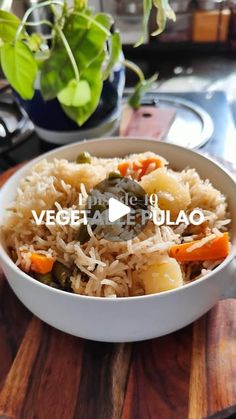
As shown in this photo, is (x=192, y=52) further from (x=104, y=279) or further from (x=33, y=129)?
(x=104, y=279)

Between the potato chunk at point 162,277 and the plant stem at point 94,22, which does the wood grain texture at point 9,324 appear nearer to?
the potato chunk at point 162,277

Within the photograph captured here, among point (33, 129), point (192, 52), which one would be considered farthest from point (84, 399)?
point (192, 52)

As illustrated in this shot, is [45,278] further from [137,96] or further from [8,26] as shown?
[137,96]

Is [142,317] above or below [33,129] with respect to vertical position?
above

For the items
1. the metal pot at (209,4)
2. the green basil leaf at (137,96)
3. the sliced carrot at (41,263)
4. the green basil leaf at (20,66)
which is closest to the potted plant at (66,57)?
the green basil leaf at (20,66)

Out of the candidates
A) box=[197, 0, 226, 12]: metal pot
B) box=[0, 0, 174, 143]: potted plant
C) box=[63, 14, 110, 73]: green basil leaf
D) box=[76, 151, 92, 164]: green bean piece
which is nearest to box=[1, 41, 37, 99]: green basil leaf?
box=[0, 0, 174, 143]: potted plant

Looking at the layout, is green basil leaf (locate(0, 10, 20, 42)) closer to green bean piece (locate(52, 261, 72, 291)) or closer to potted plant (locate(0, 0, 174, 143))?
potted plant (locate(0, 0, 174, 143))
